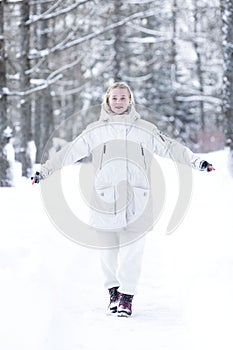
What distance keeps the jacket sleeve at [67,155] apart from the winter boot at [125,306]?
130cm

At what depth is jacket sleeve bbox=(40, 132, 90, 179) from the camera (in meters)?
6.90

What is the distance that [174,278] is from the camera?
27.8ft

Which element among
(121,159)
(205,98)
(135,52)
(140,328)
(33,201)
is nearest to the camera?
(140,328)

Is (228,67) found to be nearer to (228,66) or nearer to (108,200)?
(228,66)

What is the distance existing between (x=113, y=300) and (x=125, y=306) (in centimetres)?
25

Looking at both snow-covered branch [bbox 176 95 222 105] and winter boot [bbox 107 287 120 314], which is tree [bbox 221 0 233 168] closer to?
→ winter boot [bbox 107 287 120 314]

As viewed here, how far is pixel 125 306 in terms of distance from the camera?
6.93 meters

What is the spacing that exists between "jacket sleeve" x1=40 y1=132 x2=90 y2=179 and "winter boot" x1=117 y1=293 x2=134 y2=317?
51.1 inches

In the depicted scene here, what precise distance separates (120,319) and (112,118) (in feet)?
5.88

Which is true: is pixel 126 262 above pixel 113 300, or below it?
above

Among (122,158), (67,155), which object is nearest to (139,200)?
(122,158)

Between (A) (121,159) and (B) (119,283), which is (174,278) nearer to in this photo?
(B) (119,283)

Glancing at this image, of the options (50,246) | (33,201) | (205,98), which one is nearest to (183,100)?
(205,98)

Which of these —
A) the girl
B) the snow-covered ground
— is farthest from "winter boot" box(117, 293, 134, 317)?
the snow-covered ground
